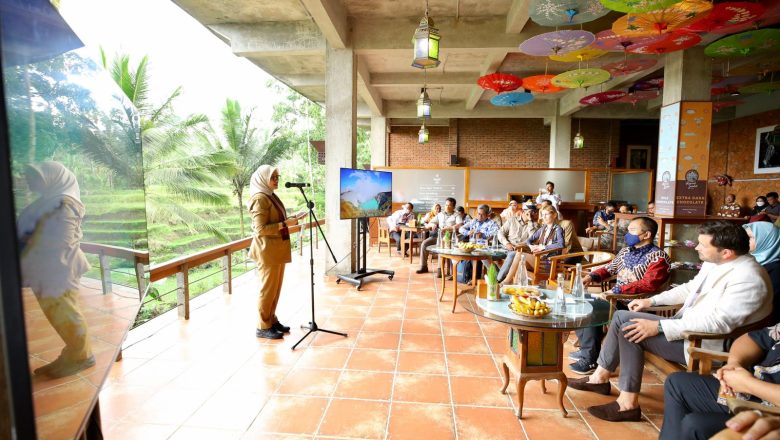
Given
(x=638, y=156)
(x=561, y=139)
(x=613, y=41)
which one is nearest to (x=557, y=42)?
(x=613, y=41)

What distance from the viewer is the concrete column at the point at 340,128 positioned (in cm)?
590

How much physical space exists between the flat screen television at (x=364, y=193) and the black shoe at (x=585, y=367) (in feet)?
10.4

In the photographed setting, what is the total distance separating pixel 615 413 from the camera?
2.32 meters

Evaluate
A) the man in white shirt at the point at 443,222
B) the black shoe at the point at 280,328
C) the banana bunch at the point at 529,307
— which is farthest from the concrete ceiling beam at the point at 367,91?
the banana bunch at the point at 529,307

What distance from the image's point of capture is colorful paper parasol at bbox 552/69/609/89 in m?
5.06

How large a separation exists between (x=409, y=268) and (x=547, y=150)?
8441 mm

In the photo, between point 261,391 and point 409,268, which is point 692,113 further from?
point 261,391

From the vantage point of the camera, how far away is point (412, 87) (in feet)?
32.4

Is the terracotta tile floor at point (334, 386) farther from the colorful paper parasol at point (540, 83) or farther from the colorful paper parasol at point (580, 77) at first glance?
the colorful paper parasol at point (540, 83)

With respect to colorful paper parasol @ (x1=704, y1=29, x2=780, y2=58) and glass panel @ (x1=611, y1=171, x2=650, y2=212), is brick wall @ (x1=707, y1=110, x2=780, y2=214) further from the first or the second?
colorful paper parasol @ (x1=704, y1=29, x2=780, y2=58)

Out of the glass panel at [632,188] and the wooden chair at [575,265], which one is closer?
the wooden chair at [575,265]

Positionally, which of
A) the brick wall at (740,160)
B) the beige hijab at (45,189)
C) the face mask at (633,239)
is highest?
the brick wall at (740,160)

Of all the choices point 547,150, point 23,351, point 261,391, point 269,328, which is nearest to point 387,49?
point 269,328

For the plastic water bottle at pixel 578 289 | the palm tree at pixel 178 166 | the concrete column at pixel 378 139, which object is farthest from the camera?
the concrete column at pixel 378 139
